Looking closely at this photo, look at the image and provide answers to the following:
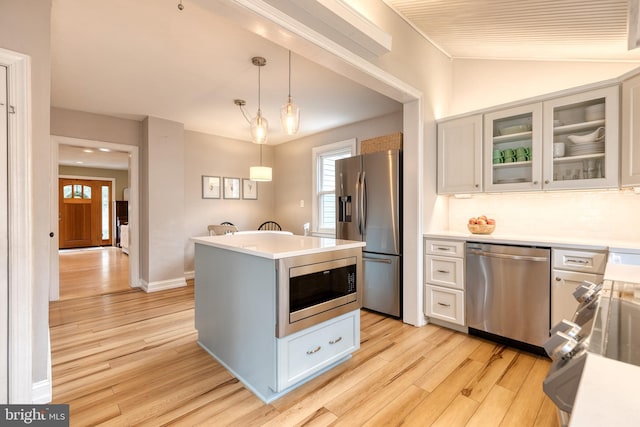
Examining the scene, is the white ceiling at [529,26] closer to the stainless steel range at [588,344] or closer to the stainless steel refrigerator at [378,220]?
the stainless steel refrigerator at [378,220]

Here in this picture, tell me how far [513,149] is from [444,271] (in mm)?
1324

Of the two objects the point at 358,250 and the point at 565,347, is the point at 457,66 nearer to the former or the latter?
the point at 358,250

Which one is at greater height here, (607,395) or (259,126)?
(259,126)

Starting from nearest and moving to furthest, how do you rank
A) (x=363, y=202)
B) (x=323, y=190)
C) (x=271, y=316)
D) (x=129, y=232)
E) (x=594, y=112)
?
1. (x=271, y=316)
2. (x=594, y=112)
3. (x=363, y=202)
4. (x=129, y=232)
5. (x=323, y=190)

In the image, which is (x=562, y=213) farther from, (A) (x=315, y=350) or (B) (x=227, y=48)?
(B) (x=227, y=48)

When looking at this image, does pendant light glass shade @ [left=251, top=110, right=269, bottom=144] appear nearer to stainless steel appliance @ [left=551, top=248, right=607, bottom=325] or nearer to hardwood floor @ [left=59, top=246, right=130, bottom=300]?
stainless steel appliance @ [left=551, top=248, right=607, bottom=325]

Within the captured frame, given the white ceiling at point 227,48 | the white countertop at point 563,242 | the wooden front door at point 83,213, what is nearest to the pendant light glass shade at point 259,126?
the white ceiling at point 227,48

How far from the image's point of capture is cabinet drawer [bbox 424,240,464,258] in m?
2.75

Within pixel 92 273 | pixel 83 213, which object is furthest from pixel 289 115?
pixel 83 213

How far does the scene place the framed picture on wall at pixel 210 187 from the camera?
5.23 m

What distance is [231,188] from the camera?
5.59m

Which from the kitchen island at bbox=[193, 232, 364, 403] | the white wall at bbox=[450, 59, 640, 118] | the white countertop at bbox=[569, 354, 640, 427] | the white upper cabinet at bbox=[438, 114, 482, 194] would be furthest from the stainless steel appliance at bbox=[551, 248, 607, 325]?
the white countertop at bbox=[569, 354, 640, 427]

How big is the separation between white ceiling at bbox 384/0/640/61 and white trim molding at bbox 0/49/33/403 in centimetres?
258

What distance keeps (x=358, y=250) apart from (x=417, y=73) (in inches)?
73.9
